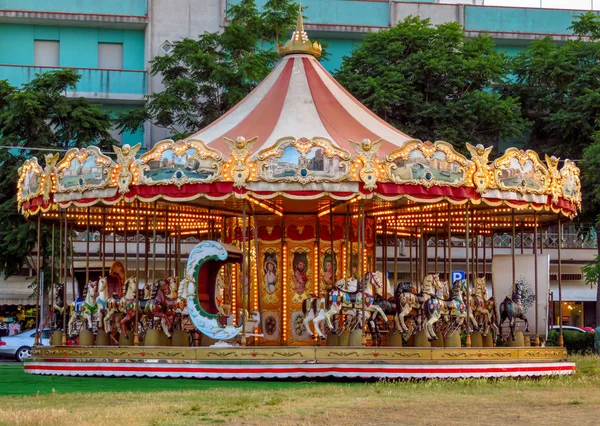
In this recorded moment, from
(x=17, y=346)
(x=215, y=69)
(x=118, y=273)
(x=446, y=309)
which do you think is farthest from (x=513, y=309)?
(x=17, y=346)

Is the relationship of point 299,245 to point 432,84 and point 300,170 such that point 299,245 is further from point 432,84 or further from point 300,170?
point 432,84

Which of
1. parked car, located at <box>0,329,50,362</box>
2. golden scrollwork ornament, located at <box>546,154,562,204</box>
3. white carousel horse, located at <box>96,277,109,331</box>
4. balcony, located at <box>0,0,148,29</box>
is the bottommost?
parked car, located at <box>0,329,50,362</box>

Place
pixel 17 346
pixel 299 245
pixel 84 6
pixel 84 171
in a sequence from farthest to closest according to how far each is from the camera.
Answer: pixel 84 6, pixel 17 346, pixel 299 245, pixel 84 171

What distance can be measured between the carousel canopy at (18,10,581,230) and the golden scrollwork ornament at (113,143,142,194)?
27 millimetres

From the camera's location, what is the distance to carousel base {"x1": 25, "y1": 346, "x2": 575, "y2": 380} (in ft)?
82.5

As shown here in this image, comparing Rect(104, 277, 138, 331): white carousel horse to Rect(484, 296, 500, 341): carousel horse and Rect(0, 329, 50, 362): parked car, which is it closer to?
Rect(484, 296, 500, 341): carousel horse

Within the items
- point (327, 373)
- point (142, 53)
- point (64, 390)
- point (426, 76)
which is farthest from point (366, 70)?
point (64, 390)

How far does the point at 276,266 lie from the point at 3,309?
23232 mm

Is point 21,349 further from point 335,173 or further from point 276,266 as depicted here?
point 335,173

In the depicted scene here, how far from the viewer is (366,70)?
44.4 m

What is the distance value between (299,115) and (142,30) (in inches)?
888

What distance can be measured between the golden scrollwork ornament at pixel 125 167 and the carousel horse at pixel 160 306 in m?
2.78

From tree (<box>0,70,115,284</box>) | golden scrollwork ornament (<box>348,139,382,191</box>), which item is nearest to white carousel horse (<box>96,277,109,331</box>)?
golden scrollwork ornament (<box>348,139,382,191</box>)

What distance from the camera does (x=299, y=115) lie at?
28531mm
